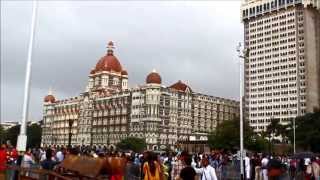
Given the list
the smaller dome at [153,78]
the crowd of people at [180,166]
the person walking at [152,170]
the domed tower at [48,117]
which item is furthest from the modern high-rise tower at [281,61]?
the person walking at [152,170]

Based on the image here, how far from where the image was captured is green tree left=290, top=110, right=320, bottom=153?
7538 centimetres

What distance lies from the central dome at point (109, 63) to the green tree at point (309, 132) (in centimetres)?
6070

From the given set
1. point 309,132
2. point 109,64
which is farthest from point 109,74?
point 309,132

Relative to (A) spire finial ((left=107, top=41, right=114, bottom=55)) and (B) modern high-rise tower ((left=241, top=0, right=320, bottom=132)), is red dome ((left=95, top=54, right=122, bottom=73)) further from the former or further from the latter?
(B) modern high-rise tower ((left=241, top=0, right=320, bottom=132))

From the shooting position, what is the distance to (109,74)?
132 metres

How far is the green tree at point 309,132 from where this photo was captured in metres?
75.4

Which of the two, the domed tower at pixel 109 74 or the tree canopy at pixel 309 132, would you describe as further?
the domed tower at pixel 109 74

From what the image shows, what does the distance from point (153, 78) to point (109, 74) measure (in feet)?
62.3

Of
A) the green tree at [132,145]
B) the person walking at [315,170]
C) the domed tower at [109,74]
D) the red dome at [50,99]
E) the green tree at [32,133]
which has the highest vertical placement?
the domed tower at [109,74]

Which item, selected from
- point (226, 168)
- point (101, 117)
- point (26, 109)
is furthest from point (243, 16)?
point (26, 109)

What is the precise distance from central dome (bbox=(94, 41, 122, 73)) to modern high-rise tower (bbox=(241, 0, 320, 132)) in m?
35.2

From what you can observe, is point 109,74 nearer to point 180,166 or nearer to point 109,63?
point 109,63

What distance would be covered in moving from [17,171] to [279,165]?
8.21m

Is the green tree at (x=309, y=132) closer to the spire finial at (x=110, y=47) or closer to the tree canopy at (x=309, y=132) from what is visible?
the tree canopy at (x=309, y=132)
